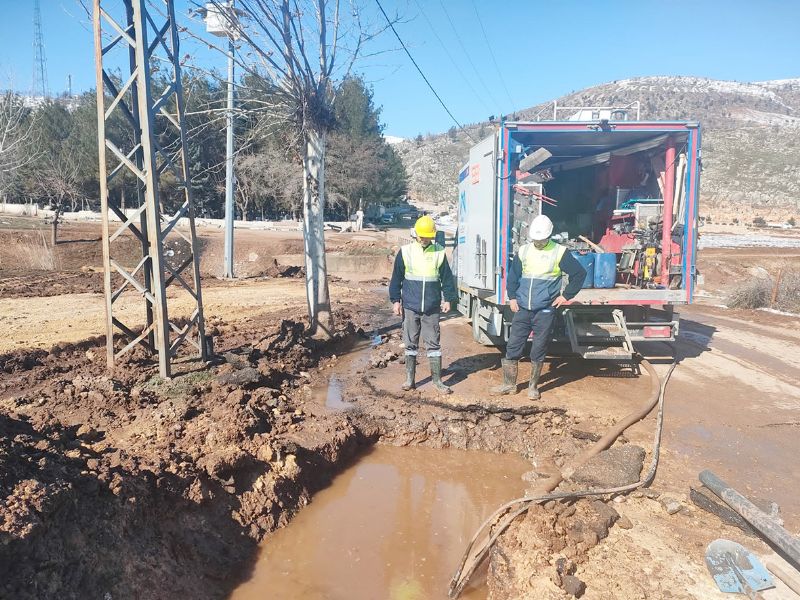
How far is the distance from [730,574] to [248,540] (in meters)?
3.01

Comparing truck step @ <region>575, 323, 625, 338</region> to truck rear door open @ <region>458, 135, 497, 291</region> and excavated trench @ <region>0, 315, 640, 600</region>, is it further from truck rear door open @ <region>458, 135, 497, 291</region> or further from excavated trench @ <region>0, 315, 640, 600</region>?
excavated trench @ <region>0, 315, 640, 600</region>

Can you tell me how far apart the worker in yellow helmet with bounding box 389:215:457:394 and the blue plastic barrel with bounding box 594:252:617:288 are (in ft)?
7.50

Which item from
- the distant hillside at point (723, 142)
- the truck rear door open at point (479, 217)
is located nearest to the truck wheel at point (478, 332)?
the truck rear door open at point (479, 217)

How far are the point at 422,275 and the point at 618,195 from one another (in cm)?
438

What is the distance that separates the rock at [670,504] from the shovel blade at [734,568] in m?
0.46

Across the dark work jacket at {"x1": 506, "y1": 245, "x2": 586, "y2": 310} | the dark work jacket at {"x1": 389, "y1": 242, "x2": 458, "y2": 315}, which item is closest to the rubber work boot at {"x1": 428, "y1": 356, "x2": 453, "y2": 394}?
the dark work jacket at {"x1": 389, "y1": 242, "x2": 458, "y2": 315}

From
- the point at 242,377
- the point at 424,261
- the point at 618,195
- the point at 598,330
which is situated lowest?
the point at 242,377

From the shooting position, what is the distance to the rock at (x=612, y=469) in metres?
4.12

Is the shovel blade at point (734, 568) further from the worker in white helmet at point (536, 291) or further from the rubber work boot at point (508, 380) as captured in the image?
the rubber work boot at point (508, 380)

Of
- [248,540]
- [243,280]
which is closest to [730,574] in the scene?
[248,540]

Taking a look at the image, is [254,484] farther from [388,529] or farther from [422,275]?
[422,275]

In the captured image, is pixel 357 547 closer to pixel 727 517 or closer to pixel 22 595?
pixel 22 595

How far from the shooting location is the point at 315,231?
27.0 feet

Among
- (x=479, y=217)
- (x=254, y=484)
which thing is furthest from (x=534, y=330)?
(x=254, y=484)
